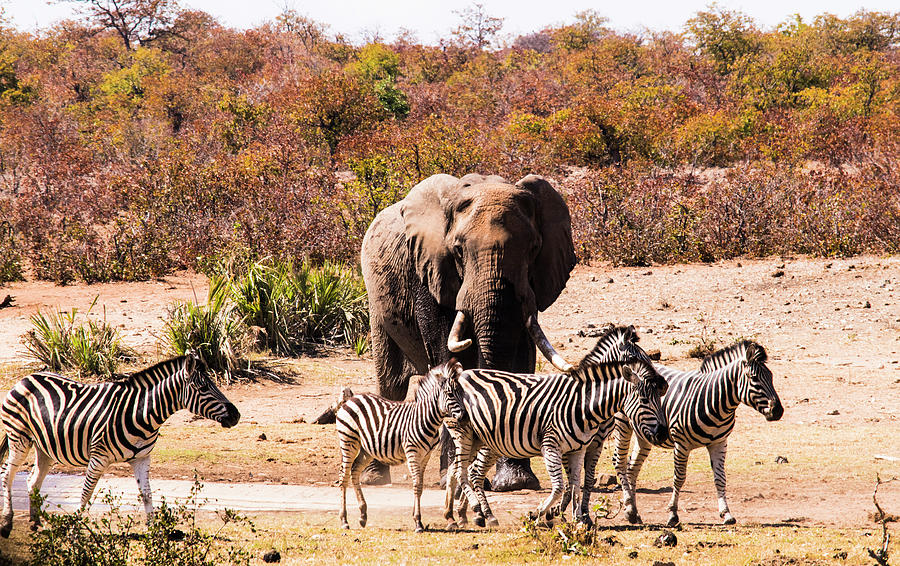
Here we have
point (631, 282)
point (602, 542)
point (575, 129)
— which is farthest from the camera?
point (575, 129)

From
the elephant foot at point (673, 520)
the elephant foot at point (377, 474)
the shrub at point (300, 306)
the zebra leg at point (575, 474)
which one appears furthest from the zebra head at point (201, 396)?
the shrub at point (300, 306)

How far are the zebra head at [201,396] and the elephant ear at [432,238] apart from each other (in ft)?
9.37

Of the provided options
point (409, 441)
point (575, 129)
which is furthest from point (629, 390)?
point (575, 129)

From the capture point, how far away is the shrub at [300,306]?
17.7 meters

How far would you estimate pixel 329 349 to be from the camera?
1795 centimetres

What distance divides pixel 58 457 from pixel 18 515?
1098 mm

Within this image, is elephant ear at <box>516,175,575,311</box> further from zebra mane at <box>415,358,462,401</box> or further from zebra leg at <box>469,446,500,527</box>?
zebra leg at <box>469,446,500,527</box>

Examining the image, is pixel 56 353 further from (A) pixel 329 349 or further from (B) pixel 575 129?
(B) pixel 575 129

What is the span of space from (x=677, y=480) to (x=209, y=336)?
9520 mm

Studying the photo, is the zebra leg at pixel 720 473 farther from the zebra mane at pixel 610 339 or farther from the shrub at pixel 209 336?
the shrub at pixel 209 336

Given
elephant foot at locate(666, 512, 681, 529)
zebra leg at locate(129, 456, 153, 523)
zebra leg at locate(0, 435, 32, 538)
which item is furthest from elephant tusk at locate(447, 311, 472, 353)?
zebra leg at locate(0, 435, 32, 538)

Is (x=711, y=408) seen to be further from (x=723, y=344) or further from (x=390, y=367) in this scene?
(x=723, y=344)

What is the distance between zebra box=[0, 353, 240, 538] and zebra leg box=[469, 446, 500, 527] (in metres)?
1.98

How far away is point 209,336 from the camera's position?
15.9 metres
